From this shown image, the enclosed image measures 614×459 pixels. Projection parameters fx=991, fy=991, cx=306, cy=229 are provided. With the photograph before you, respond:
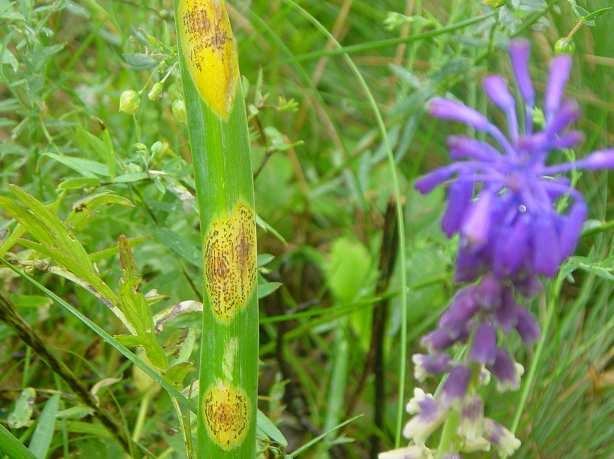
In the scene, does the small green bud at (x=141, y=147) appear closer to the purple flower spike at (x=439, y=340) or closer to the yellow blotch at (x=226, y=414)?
the yellow blotch at (x=226, y=414)

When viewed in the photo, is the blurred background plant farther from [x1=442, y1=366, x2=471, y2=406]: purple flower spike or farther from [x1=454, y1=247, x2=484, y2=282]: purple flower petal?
[x1=454, y1=247, x2=484, y2=282]: purple flower petal

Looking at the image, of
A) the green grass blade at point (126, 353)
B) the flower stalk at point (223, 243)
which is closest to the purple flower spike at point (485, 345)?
the flower stalk at point (223, 243)

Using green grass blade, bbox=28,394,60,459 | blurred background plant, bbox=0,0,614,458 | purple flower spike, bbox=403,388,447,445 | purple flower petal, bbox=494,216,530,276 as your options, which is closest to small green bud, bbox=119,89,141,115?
blurred background plant, bbox=0,0,614,458

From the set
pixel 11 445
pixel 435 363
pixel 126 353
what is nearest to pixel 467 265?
pixel 435 363

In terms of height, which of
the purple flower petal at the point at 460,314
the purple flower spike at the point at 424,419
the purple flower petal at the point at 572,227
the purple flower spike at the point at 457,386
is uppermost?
the purple flower petal at the point at 572,227

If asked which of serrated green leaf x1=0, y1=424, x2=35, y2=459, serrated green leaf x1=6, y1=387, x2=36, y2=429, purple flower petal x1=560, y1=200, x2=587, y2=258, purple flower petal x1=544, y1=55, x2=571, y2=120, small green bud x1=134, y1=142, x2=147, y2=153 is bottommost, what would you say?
serrated green leaf x1=6, y1=387, x2=36, y2=429

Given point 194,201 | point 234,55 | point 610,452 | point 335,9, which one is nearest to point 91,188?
point 194,201

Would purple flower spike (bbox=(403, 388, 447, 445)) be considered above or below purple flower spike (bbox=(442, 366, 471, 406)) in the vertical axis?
below
